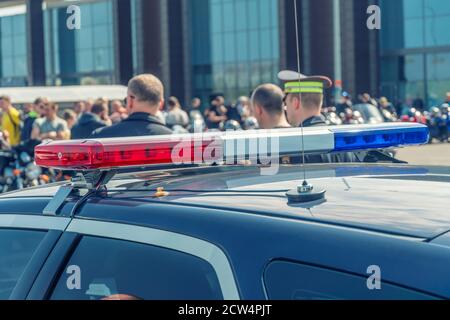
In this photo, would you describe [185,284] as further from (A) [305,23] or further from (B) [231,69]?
(B) [231,69]

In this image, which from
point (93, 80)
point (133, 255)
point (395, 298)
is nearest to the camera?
point (395, 298)

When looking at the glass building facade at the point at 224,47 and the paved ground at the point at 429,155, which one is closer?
the paved ground at the point at 429,155

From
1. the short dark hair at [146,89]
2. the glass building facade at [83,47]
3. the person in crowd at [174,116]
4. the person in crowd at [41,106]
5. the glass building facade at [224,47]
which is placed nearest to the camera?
the short dark hair at [146,89]

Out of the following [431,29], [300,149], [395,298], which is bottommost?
[395,298]

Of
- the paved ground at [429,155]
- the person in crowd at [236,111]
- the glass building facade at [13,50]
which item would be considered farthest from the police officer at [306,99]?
the glass building facade at [13,50]

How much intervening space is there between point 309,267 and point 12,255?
1144 millimetres

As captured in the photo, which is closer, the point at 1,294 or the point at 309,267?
the point at 309,267

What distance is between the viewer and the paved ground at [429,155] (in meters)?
17.8

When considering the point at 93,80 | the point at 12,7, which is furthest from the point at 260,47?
the point at 12,7

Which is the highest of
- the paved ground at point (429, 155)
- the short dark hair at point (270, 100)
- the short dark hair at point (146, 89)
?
the short dark hair at point (146, 89)

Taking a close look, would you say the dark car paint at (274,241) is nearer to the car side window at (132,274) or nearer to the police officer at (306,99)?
the car side window at (132,274)

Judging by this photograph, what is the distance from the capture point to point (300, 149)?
2.59 metres

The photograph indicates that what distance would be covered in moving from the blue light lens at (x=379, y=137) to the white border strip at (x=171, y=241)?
862 mm

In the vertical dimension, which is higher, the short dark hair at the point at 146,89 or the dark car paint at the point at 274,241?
the short dark hair at the point at 146,89
